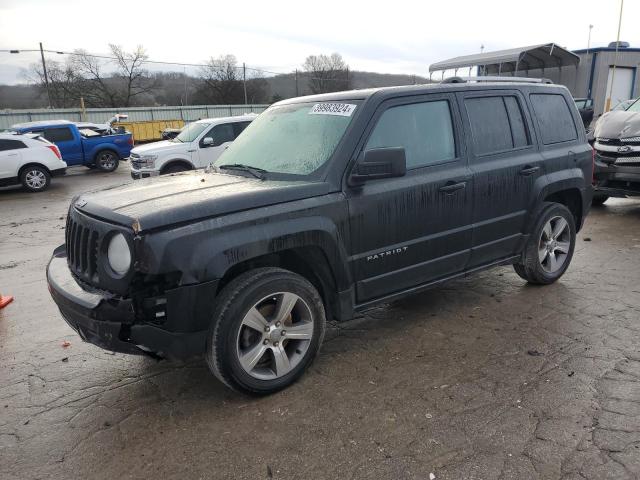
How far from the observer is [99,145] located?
18062 millimetres

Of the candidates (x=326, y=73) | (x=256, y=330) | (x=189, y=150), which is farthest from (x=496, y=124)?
(x=326, y=73)

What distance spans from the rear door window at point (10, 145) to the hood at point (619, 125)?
14.0 m

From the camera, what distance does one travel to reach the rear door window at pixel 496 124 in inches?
163

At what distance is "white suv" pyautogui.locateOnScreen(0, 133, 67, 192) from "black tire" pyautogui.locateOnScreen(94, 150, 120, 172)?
3.62 m

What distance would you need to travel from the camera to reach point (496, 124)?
4.30 metres

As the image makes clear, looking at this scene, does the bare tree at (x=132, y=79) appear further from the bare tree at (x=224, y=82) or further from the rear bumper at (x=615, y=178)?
the rear bumper at (x=615, y=178)

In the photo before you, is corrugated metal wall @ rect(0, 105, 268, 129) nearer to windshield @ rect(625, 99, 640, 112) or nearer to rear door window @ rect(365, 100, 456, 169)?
windshield @ rect(625, 99, 640, 112)

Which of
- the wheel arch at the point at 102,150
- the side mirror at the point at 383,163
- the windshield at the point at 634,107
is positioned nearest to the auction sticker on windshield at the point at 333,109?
the side mirror at the point at 383,163

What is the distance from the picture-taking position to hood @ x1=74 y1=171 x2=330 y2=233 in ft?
9.30

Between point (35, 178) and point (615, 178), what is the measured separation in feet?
46.1

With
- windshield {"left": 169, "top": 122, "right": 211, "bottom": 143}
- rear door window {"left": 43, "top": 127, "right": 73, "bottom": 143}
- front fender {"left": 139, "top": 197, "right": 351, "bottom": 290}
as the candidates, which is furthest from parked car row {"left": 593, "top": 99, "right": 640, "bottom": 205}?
rear door window {"left": 43, "top": 127, "right": 73, "bottom": 143}

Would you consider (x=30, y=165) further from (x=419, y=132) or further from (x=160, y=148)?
(x=419, y=132)

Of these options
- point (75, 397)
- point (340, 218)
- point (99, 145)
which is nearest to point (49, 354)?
point (75, 397)

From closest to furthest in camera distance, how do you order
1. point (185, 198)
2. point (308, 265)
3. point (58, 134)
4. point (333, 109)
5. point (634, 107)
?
point (185, 198) < point (308, 265) < point (333, 109) < point (634, 107) < point (58, 134)
